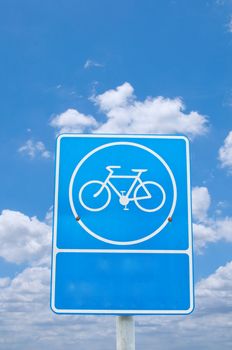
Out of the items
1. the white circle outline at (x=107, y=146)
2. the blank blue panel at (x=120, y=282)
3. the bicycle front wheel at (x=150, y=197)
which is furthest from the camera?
the bicycle front wheel at (x=150, y=197)

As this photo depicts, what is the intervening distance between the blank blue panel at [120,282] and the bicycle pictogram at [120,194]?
1.48 ft

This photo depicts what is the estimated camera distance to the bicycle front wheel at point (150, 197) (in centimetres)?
402

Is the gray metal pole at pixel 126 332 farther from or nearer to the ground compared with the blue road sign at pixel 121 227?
nearer to the ground

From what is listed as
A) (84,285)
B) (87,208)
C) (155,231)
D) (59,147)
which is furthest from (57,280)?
(59,147)

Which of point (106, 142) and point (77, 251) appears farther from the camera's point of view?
point (106, 142)

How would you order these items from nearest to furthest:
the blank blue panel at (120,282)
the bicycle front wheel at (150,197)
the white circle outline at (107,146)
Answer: the blank blue panel at (120,282) < the white circle outline at (107,146) < the bicycle front wheel at (150,197)

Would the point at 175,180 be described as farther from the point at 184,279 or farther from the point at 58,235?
the point at 58,235

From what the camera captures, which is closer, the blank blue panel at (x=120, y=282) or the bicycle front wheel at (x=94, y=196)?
the blank blue panel at (x=120, y=282)

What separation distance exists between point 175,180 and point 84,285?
1303mm

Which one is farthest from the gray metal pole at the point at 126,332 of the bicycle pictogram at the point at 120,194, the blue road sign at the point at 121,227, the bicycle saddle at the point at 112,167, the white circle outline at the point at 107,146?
the bicycle saddle at the point at 112,167

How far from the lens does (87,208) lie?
400 cm

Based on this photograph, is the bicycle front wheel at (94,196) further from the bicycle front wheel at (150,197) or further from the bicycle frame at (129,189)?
the bicycle front wheel at (150,197)

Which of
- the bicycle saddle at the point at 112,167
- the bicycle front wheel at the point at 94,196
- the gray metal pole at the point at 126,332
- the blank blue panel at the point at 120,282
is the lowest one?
the gray metal pole at the point at 126,332

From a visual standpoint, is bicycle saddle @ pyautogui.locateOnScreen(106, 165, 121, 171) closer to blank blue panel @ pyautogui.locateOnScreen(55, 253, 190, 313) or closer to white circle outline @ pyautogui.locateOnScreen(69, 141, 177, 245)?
white circle outline @ pyautogui.locateOnScreen(69, 141, 177, 245)
